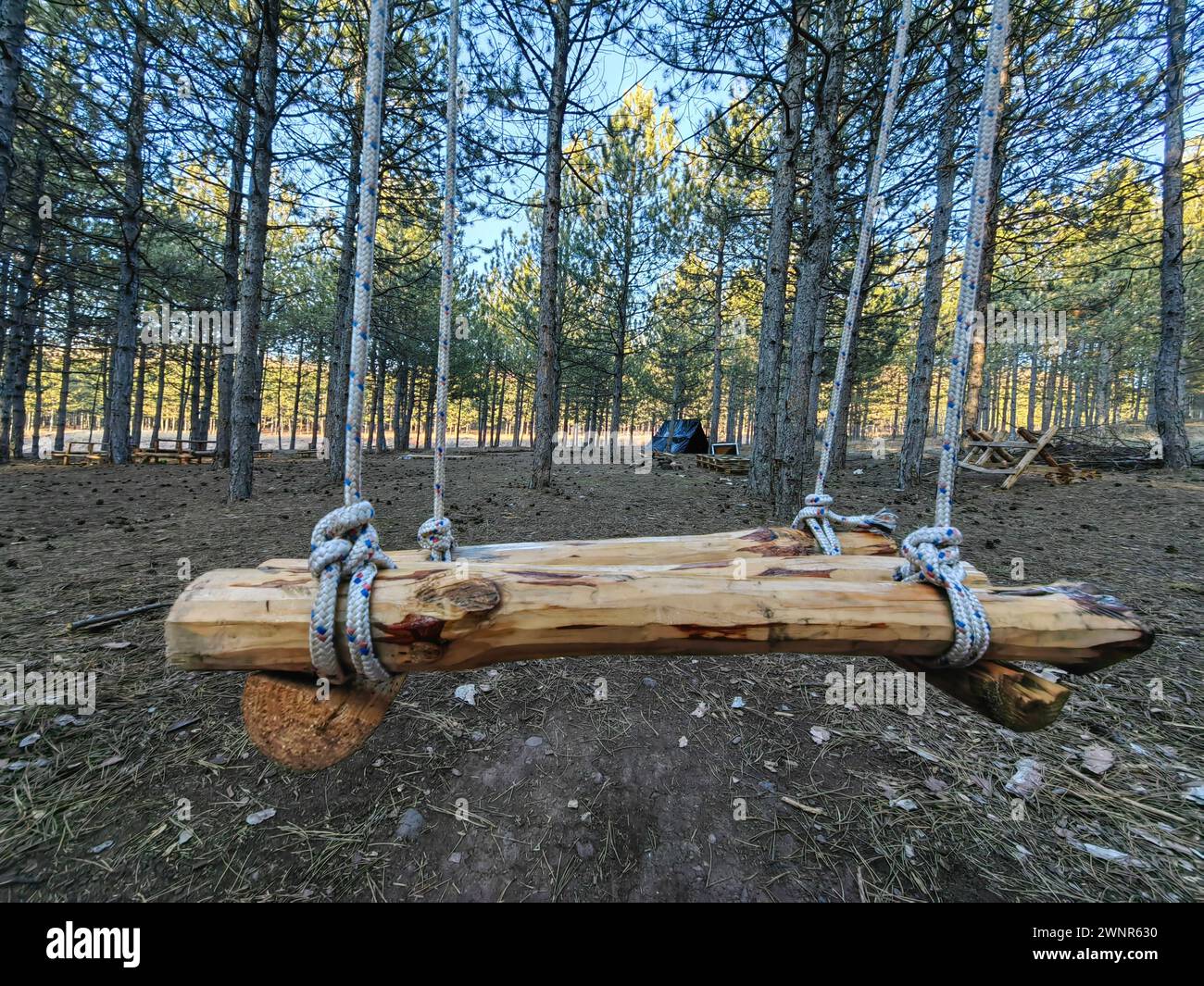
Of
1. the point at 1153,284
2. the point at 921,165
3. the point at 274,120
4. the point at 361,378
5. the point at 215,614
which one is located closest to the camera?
the point at 215,614

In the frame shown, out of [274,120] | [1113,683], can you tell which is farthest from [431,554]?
[274,120]

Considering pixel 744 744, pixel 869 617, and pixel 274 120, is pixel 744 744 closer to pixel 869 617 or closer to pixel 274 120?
pixel 869 617

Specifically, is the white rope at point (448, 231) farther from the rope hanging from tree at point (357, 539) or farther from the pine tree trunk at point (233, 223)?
the pine tree trunk at point (233, 223)

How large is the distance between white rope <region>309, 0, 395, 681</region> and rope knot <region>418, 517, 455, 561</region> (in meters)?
0.26

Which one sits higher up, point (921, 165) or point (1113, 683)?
point (921, 165)

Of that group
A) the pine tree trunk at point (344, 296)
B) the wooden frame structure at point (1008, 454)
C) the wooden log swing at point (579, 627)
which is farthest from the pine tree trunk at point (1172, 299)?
the pine tree trunk at point (344, 296)

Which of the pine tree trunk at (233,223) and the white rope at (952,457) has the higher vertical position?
the pine tree trunk at (233,223)

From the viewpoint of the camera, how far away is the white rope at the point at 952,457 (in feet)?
Answer: 4.01

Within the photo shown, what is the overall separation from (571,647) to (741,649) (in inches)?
18.9

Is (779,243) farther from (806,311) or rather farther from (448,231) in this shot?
(448,231)

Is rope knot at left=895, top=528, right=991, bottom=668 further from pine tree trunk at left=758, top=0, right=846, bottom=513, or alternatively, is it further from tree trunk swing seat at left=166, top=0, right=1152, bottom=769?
pine tree trunk at left=758, top=0, right=846, bottom=513

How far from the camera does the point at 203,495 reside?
6922 millimetres

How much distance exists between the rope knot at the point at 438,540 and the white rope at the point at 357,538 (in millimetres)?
264

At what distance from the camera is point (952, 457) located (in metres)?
1.65
